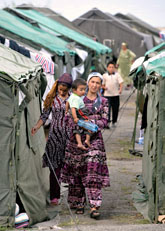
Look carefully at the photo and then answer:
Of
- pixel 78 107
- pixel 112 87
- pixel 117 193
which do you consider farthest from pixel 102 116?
pixel 112 87

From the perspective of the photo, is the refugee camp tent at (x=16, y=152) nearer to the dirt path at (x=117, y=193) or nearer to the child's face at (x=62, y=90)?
the dirt path at (x=117, y=193)

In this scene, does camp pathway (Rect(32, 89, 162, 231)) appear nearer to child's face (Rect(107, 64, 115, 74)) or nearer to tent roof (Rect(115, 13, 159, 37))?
child's face (Rect(107, 64, 115, 74))

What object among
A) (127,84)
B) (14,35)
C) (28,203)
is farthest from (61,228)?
(127,84)

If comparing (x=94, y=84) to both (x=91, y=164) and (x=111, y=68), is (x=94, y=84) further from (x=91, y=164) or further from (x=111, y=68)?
(x=111, y=68)

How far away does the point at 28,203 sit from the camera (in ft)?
22.9

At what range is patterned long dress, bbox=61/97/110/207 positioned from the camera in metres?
7.59

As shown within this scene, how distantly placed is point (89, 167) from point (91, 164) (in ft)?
0.15

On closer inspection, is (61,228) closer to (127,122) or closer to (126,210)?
(126,210)

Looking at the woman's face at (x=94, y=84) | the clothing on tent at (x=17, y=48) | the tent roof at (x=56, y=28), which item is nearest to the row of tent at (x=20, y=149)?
the woman's face at (x=94, y=84)

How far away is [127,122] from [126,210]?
34.1 ft

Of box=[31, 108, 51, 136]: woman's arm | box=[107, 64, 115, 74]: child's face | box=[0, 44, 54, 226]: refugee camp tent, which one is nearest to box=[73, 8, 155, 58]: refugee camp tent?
box=[107, 64, 115, 74]: child's face

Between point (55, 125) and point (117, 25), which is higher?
point (117, 25)

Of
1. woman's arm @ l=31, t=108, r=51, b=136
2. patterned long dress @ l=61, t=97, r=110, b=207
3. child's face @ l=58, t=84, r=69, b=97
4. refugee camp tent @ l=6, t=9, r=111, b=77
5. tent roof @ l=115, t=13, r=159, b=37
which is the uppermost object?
tent roof @ l=115, t=13, r=159, b=37

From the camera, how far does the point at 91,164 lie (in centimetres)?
759
